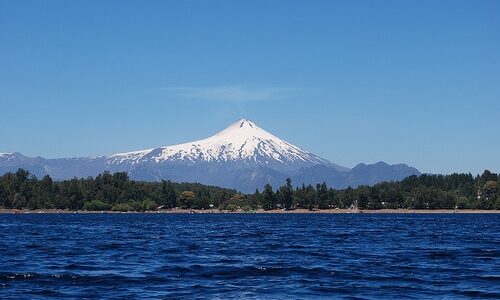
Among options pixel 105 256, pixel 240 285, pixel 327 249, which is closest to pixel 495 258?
pixel 327 249

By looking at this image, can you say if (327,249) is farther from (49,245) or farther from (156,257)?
(49,245)

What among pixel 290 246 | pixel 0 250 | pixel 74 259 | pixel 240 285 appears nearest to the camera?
pixel 240 285

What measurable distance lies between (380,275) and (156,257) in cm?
1975

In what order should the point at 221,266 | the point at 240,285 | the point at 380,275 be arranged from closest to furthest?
the point at 240,285
the point at 380,275
the point at 221,266

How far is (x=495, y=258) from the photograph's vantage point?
6097 cm

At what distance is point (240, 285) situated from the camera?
143 feet

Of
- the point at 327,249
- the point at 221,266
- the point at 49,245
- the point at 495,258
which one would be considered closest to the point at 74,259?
the point at 221,266

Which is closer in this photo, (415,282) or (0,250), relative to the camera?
(415,282)

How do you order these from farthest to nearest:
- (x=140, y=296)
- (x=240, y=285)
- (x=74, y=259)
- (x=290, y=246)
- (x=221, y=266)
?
1. (x=290, y=246)
2. (x=74, y=259)
3. (x=221, y=266)
4. (x=240, y=285)
5. (x=140, y=296)

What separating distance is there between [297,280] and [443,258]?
19928 millimetres

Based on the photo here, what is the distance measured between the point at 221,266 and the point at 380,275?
11397mm

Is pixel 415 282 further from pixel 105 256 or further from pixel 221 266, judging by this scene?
pixel 105 256

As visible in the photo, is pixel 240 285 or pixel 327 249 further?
pixel 327 249

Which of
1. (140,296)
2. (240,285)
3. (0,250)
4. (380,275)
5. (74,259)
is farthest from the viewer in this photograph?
(0,250)
